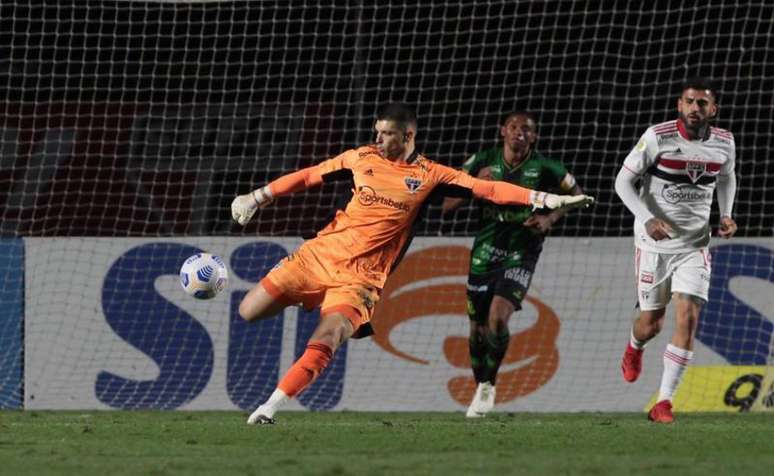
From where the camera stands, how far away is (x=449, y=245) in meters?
11.9

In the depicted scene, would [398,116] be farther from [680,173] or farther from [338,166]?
[680,173]

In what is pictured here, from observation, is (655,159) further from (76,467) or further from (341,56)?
(341,56)

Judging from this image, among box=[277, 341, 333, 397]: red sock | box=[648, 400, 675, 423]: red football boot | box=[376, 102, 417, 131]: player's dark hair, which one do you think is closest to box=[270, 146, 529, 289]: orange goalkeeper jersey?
box=[376, 102, 417, 131]: player's dark hair

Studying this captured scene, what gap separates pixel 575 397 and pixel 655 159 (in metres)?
3.30

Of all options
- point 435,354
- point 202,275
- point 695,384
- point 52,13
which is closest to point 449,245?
point 435,354

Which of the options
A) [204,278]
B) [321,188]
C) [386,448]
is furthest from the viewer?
[321,188]

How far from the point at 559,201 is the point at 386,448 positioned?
6.53ft

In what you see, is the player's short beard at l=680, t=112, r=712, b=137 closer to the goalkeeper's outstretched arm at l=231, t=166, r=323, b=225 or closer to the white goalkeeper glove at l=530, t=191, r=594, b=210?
the white goalkeeper glove at l=530, t=191, r=594, b=210

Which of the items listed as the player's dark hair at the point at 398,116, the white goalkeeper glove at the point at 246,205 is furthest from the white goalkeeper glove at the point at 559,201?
the white goalkeeper glove at the point at 246,205

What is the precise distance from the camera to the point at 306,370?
7824 millimetres

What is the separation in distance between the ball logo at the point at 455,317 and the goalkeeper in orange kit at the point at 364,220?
11.3ft

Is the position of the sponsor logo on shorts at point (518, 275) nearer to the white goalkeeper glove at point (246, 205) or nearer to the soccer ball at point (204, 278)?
the white goalkeeper glove at point (246, 205)

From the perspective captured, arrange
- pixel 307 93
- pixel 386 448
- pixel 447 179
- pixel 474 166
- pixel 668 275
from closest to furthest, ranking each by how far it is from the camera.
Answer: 1. pixel 386 448
2. pixel 447 179
3. pixel 668 275
4. pixel 474 166
5. pixel 307 93

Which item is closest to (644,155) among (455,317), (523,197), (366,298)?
(523,197)
